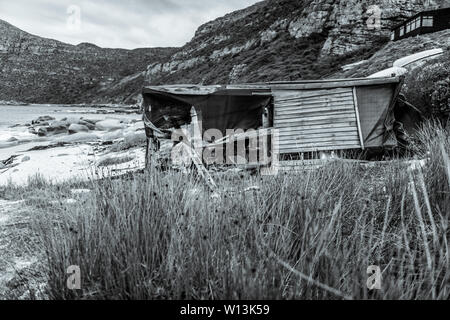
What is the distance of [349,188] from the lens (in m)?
3.16

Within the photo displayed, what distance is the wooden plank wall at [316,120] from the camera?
7.58 metres

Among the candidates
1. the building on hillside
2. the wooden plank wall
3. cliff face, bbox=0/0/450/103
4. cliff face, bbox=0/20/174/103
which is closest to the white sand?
the wooden plank wall

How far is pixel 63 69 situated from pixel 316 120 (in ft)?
406

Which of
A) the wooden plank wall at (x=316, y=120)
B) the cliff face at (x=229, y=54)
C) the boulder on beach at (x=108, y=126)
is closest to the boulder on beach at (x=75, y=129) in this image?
the boulder on beach at (x=108, y=126)

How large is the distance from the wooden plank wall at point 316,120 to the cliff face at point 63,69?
86.0 metres

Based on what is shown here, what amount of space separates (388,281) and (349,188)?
65.1 inches

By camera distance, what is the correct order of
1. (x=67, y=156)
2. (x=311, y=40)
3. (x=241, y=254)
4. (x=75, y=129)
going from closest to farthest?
(x=241, y=254) → (x=67, y=156) → (x=75, y=129) → (x=311, y=40)

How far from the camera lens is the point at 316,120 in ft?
25.2

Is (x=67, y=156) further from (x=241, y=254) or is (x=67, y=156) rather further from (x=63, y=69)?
(x=63, y=69)

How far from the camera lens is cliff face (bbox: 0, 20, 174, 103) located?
98312mm

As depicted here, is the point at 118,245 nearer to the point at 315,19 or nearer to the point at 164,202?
the point at 164,202

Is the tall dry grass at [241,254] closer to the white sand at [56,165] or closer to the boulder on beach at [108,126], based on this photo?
the white sand at [56,165]

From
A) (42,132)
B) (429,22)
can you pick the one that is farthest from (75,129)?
(429,22)

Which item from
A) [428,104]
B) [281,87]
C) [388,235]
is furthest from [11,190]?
[428,104]
